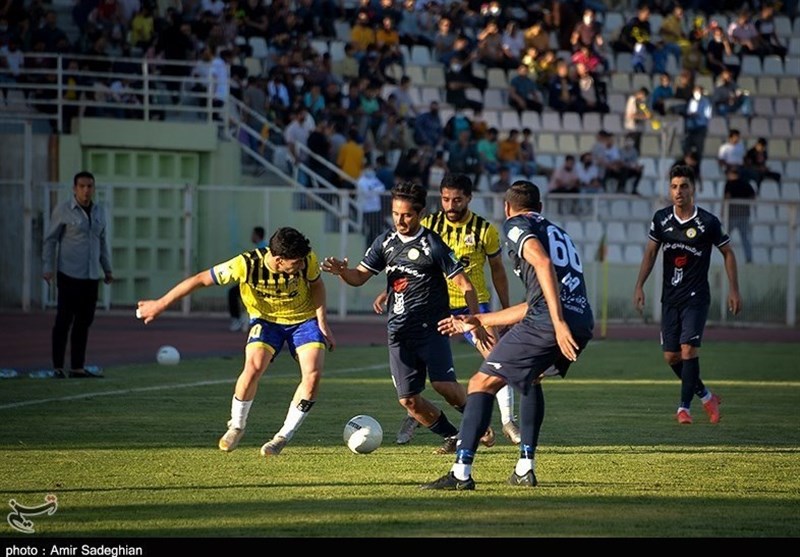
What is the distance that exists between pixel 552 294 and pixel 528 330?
495 mm

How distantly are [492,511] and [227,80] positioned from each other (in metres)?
23.3

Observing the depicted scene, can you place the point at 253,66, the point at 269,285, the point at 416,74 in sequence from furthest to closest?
the point at 416,74 < the point at 253,66 < the point at 269,285

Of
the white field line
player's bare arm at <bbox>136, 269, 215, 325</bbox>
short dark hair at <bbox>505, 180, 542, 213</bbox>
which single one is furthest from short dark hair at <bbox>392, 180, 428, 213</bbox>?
the white field line

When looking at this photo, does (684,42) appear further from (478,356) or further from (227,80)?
(478,356)

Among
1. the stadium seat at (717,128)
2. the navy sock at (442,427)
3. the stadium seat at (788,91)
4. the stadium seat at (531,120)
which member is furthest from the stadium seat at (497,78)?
the navy sock at (442,427)

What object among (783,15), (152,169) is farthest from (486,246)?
(783,15)

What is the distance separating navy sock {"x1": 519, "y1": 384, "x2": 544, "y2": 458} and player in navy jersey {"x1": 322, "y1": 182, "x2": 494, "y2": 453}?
128 cm

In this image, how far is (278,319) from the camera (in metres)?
11.9

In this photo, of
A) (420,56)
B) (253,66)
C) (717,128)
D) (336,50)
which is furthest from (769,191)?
(253,66)

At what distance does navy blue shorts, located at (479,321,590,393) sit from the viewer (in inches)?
392

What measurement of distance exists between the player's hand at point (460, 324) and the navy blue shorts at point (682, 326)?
15.4 ft

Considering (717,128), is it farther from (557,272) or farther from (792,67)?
(557,272)

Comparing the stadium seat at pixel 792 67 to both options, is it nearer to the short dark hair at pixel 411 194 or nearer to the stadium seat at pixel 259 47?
the stadium seat at pixel 259 47

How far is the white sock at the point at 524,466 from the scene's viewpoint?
10.1m
